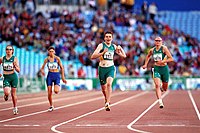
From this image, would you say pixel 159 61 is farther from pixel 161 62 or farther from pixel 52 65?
pixel 52 65

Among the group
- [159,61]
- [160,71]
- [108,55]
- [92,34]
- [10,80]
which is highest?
[92,34]

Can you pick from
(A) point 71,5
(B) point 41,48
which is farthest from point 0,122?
(A) point 71,5

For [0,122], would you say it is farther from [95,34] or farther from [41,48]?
[95,34]

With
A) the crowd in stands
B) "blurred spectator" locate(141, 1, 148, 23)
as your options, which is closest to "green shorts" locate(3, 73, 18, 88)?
the crowd in stands

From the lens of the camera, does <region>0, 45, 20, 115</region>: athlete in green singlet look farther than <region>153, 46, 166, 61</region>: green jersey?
No

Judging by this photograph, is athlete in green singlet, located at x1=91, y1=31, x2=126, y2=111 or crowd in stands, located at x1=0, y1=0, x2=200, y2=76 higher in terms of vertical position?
crowd in stands, located at x1=0, y1=0, x2=200, y2=76

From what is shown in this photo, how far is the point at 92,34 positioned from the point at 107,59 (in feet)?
82.4

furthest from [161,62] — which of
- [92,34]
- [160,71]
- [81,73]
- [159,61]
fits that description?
[92,34]

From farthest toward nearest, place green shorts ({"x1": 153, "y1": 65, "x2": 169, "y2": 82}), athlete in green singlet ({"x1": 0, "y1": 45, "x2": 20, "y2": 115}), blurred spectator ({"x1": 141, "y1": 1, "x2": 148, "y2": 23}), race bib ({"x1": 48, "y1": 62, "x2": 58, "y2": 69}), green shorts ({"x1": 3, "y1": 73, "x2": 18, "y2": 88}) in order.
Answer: blurred spectator ({"x1": 141, "y1": 1, "x2": 148, "y2": 23}) → race bib ({"x1": 48, "y1": 62, "x2": 58, "y2": 69}) → green shorts ({"x1": 153, "y1": 65, "x2": 169, "y2": 82}) → green shorts ({"x1": 3, "y1": 73, "x2": 18, "y2": 88}) → athlete in green singlet ({"x1": 0, "y1": 45, "x2": 20, "y2": 115})

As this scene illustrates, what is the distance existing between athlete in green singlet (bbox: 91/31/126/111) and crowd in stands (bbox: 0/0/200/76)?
2177 centimetres

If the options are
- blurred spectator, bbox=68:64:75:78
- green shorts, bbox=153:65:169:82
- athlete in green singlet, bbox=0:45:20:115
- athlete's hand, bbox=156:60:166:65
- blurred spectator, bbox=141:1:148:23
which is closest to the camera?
athlete in green singlet, bbox=0:45:20:115

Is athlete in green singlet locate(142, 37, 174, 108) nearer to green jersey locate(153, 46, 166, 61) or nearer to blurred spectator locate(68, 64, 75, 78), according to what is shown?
green jersey locate(153, 46, 166, 61)

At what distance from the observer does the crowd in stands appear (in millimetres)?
38938

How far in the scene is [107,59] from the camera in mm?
16609
